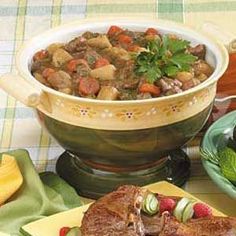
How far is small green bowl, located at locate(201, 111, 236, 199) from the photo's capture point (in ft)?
4.85

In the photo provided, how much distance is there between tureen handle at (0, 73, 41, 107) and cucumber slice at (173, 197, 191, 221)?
11.2 inches

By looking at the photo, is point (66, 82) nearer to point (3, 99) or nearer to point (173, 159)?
point (173, 159)

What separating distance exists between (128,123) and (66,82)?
0.13 meters

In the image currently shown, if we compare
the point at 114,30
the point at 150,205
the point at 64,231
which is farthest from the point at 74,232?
the point at 114,30

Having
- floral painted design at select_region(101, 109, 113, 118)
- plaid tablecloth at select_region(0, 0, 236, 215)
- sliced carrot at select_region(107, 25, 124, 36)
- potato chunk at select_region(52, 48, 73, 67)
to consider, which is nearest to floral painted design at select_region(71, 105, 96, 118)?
floral painted design at select_region(101, 109, 113, 118)

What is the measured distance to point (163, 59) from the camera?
1.53 m

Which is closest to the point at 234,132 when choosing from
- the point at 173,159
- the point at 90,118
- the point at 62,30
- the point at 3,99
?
the point at 173,159


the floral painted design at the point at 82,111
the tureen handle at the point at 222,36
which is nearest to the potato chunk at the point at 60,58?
the floral painted design at the point at 82,111

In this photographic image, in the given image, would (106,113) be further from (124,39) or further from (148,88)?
(124,39)

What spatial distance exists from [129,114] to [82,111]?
0.25 ft

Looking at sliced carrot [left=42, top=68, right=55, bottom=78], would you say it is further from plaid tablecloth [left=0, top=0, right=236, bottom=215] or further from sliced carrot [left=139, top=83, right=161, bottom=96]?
plaid tablecloth [left=0, top=0, right=236, bottom=215]

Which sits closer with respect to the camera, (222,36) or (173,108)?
(173,108)

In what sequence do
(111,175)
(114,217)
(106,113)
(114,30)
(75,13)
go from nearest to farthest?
(114,217)
(106,113)
(111,175)
(114,30)
(75,13)

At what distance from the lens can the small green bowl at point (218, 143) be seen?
1479mm
